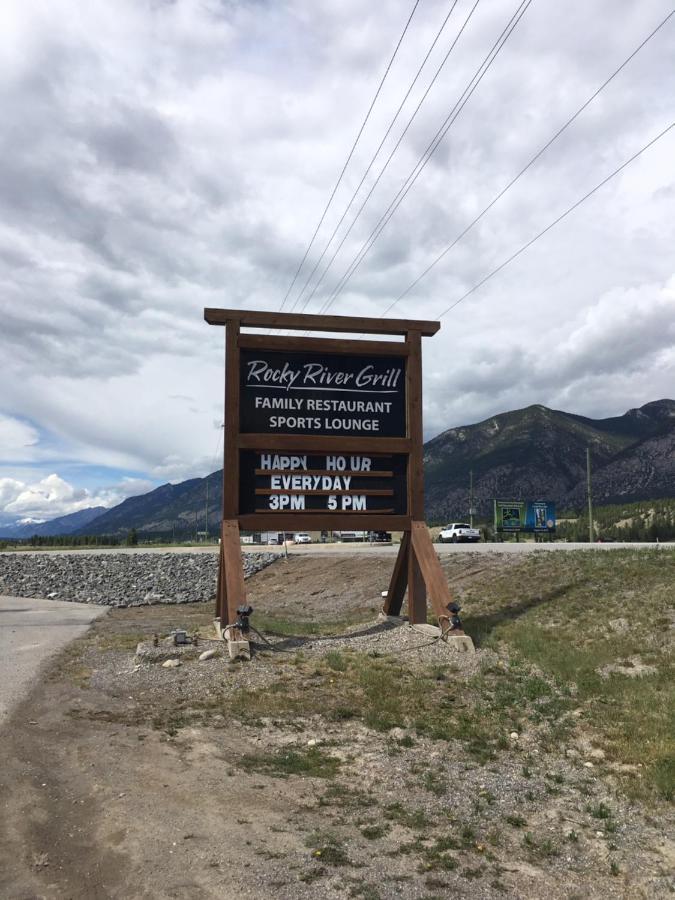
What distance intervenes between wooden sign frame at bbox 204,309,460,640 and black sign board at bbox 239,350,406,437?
18 centimetres

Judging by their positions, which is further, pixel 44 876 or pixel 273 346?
pixel 273 346

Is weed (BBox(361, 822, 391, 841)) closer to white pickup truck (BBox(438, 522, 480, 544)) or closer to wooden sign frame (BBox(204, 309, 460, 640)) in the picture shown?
wooden sign frame (BBox(204, 309, 460, 640))

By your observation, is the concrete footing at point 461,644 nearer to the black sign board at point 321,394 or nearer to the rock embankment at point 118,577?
the black sign board at point 321,394

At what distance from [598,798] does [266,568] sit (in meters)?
31.6

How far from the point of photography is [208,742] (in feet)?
26.9

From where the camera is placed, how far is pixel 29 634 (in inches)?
→ 759

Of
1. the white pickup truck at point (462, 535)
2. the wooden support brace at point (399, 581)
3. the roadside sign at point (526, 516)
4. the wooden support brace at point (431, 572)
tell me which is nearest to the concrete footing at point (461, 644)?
the wooden support brace at point (431, 572)

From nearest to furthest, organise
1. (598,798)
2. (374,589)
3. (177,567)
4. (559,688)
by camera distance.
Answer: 1. (598,798)
2. (559,688)
3. (374,589)
4. (177,567)

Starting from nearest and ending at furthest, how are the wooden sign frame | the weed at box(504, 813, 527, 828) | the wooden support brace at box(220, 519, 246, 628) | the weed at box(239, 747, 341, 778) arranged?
the weed at box(504, 813, 527, 828) < the weed at box(239, 747, 341, 778) < the wooden support brace at box(220, 519, 246, 628) < the wooden sign frame

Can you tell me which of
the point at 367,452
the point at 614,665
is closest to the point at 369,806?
the point at 614,665

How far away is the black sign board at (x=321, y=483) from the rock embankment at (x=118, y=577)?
17818 millimetres

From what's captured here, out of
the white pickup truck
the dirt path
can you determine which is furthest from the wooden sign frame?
the white pickup truck

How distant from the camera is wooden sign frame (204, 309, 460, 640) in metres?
15.1

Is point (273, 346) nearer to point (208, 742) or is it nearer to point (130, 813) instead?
point (208, 742)
